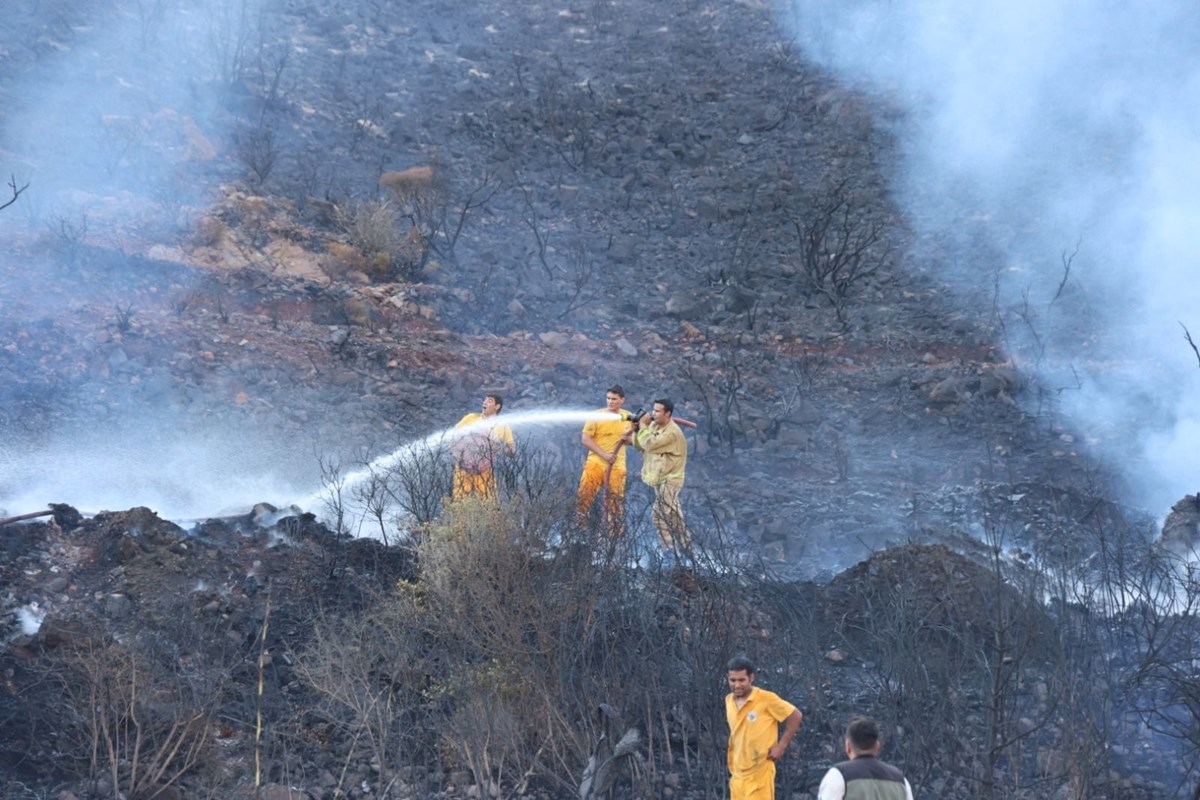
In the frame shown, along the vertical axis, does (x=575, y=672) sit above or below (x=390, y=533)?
below

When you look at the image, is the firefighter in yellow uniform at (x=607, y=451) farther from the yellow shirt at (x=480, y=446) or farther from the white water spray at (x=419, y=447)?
the yellow shirt at (x=480, y=446)

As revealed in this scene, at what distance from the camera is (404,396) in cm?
1309

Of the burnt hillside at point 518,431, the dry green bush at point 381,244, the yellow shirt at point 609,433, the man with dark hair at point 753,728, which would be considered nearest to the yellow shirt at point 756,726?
the man with dark hair at point 753,728

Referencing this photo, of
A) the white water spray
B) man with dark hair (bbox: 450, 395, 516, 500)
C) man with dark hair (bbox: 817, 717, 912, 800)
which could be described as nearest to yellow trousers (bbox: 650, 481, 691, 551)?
the white water spray

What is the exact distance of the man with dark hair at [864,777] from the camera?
4848 millimetres

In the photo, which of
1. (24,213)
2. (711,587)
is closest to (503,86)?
(24,213)

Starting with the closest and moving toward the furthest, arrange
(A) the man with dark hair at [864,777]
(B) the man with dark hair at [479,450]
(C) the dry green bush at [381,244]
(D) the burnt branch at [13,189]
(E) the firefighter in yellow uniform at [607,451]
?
(A) the man with dark hair at [864,777]
(B) the man with dark hair at [479,450]
(E) the firefighter in yellow uniform at [607,451]
(D) the burnt branch at [13,189]
(C) the dry green bush at [381,244]

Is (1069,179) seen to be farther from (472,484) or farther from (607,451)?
(472,484)

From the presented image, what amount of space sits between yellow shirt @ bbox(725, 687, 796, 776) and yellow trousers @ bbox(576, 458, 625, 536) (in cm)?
284

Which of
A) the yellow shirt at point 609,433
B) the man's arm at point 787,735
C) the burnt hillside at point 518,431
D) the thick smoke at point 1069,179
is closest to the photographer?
the man's arm at point 787,735

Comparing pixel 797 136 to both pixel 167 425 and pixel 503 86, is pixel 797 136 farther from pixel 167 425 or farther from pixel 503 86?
pixel 167 425

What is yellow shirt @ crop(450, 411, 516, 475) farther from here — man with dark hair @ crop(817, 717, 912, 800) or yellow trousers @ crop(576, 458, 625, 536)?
man with dark hair @ crop(817, 717, 912, 800)

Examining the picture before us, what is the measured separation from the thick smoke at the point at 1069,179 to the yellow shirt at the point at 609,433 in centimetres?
493

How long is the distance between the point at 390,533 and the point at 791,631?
140 inches
